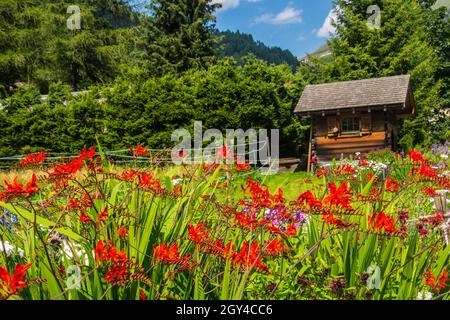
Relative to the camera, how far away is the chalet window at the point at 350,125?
58.4ft

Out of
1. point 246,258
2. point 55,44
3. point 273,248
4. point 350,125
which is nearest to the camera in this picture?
point 246,258

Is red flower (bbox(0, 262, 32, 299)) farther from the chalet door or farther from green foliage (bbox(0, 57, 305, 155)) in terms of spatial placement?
the chalet door

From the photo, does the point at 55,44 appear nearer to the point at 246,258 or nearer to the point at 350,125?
the point at 350,125

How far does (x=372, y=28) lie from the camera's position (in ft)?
76.4

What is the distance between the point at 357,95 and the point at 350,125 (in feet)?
4.08

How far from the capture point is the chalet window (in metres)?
17.8

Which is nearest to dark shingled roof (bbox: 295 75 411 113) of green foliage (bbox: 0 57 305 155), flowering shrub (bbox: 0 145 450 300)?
green foliage (bbox: 0 57 305 155)

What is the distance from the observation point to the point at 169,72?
17422 mm

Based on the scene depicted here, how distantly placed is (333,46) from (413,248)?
24328mm

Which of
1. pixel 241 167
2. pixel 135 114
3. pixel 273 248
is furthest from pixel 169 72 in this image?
pixel 273 248

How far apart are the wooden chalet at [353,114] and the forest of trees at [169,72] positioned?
5.11ft

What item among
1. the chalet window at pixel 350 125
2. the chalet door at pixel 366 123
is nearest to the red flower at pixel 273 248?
the chalet door at pixel 366 123
